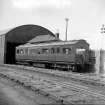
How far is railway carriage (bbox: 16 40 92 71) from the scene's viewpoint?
83.2ft

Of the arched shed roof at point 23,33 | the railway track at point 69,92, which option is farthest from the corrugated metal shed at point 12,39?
the railway track at point 69,92

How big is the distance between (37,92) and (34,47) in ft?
72.4

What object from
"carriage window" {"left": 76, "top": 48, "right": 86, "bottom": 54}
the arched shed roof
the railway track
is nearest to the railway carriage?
"carriage window" {"left": 76, "top": 48, "right": 86, "bottom": 54}

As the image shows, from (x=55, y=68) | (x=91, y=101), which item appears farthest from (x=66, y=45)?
(x=91, y=101)

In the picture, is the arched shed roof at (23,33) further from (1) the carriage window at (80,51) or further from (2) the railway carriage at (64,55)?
(1) the carriage window at (80,51)

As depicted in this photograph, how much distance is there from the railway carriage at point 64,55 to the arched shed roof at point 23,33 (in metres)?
13.8

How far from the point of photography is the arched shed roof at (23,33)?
146 feet

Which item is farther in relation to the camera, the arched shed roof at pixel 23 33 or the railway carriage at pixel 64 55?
the arched shed roof at pixel 23 33

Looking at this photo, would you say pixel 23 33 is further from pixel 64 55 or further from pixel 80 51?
pixel 80 51

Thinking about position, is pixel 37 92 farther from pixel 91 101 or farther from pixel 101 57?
pixel 101 57

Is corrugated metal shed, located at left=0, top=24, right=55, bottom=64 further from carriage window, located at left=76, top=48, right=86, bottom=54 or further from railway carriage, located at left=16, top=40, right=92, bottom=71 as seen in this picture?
carriage window, located at left=76, top=48, right=86, bottom=54

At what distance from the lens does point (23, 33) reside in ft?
154

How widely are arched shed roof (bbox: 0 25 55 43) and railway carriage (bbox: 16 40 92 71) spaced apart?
45.4 feet

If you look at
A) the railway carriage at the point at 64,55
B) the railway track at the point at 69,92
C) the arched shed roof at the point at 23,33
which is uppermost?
the arched shed roof at the point at 23,33
